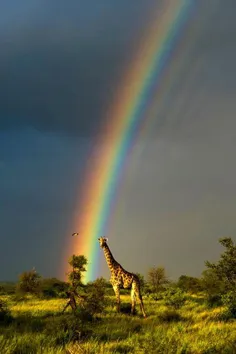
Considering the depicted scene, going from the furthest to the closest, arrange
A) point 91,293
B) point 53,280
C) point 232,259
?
point 53,280, point 232,259, point 91,293

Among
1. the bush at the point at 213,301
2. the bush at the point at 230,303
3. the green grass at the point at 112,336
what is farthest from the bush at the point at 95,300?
the bush at the point at 213,301

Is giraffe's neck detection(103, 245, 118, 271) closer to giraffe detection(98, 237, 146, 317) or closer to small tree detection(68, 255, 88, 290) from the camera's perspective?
giraffe detection(98, 237, 146, 317)

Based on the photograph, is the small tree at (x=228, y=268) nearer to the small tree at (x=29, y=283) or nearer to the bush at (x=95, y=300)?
the bush at (x=95, y=300)

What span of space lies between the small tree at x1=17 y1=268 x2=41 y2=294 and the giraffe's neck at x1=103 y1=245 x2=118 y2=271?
13.2 metres

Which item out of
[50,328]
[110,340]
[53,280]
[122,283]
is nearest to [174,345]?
[110,340]

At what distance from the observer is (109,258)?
87.0 feet

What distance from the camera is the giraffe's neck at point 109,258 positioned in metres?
26.1

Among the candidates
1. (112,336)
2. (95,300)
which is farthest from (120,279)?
(112,336)

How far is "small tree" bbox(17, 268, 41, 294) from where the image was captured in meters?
38.3

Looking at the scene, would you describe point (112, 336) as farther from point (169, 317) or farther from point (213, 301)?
point (213, 301)

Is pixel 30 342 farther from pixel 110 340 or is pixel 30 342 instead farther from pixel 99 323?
pixel 99 323

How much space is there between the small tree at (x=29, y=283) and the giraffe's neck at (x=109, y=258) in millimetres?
13235

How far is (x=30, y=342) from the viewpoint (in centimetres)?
1145

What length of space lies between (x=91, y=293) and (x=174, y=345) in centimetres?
808
